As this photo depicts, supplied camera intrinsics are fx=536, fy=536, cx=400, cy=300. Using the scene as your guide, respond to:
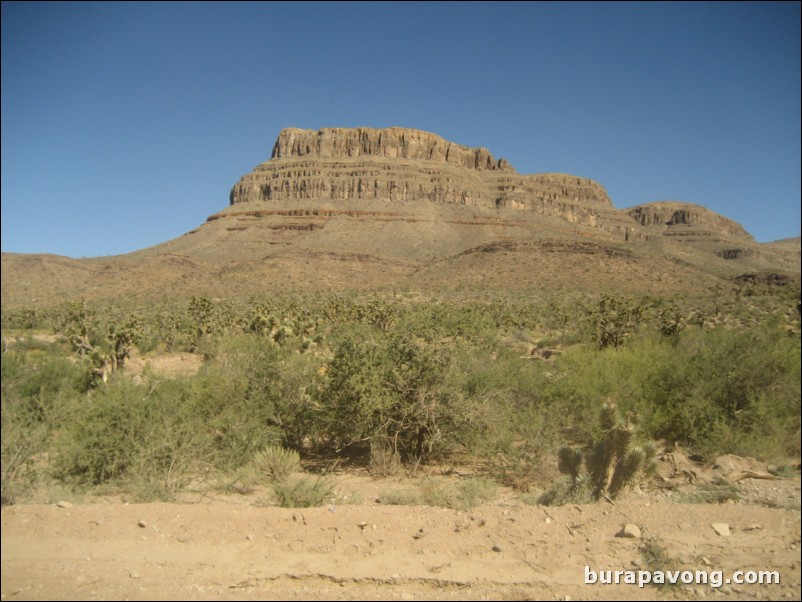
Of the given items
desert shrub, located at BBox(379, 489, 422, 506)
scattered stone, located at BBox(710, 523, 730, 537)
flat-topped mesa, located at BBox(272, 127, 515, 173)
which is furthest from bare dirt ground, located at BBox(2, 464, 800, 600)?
flat-topped mesa, located at BBox(272, 127, 515, 173)

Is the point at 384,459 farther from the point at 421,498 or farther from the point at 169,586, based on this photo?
the point at 169,586

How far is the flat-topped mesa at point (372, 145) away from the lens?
487ft

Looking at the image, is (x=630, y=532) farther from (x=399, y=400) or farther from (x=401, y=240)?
(x=401, y=240)

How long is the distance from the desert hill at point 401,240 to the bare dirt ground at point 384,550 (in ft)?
23.8

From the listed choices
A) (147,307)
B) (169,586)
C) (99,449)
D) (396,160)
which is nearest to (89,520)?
(169,586)

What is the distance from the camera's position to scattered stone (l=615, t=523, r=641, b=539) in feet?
22.0

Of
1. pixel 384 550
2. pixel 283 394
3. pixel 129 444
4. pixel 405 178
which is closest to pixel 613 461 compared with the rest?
pixel 384 550

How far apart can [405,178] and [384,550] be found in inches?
5190

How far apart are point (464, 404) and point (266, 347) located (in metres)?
6.16

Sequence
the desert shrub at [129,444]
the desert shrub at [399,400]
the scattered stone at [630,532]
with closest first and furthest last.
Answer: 1. the scattered stone at [630,532]
2. the desert shrub at [129,444]
3. the desert shrub at [399,400]

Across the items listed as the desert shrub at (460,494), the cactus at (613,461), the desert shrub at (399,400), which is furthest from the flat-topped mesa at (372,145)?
the cactus at (613,461)

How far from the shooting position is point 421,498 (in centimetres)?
920

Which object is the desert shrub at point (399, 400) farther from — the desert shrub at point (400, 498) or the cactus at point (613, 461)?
the cactus at point (613, 461)

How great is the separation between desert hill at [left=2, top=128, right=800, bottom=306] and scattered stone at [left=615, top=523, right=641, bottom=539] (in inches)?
476
